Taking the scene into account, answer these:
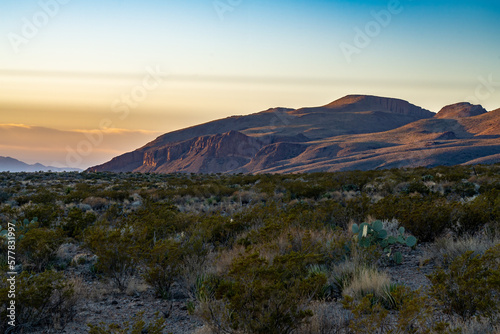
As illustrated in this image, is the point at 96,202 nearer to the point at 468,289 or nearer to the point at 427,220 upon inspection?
the point at 427,220

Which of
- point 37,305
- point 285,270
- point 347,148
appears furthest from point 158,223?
point 347,148

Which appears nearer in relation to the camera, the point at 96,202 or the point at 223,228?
the point at 223,228

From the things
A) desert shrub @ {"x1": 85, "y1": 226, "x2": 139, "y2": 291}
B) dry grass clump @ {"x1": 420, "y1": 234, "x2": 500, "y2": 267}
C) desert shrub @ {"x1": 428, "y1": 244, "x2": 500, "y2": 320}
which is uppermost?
desert shrub @ {"x1": 85, "y1": 226, "x2": 139, "y2": 291}

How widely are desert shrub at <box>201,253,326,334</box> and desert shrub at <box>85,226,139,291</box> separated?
2.40 meters

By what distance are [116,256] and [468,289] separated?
17.0ft

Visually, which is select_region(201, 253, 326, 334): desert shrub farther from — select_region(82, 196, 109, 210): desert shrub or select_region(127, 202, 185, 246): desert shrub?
select_region(82, 196, 109, 210): desert shrub

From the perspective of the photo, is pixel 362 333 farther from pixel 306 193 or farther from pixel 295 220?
pixel 306 193

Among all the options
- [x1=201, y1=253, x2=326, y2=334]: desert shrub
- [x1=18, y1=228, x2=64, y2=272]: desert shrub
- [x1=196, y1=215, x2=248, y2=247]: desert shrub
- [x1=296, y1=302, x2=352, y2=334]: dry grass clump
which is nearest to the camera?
[x1=201, y1=253, x2=326, y2=334]: desert shrub

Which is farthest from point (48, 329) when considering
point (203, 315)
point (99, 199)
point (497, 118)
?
point (497, 118)

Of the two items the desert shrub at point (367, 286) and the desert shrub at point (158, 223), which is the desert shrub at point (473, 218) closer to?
the desert shrub at point (367, 286)

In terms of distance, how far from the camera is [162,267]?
20.8ft

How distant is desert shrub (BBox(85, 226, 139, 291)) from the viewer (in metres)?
6.62

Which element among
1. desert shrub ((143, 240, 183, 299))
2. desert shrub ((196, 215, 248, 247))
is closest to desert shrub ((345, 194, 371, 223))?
desert shrub ((196, 215, 248, 247))

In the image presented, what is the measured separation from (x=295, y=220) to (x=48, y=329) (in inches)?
224
